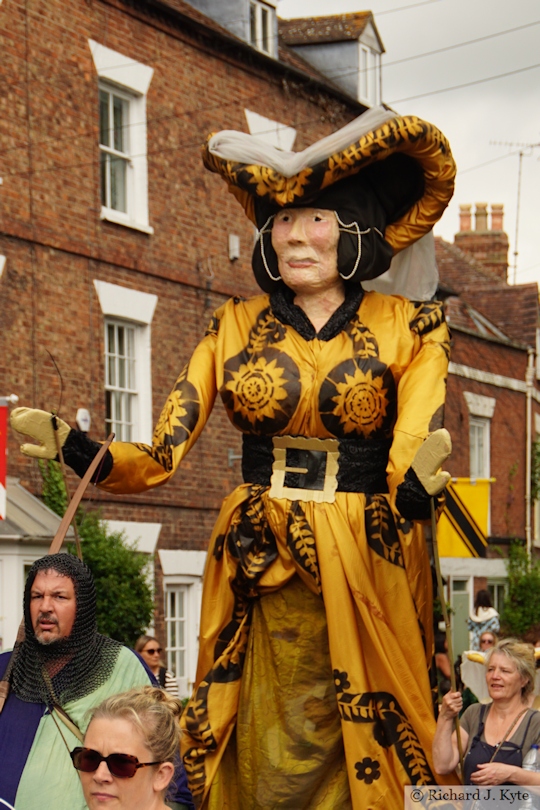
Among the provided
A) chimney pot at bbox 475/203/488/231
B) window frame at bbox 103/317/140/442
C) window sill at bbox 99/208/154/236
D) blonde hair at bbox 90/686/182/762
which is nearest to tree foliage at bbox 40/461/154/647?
window frame at bbox 103/317/140/442

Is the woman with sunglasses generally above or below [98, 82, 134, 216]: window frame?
below

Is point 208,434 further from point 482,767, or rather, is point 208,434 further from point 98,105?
point 482,767

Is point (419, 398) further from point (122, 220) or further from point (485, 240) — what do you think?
point (485, 240)

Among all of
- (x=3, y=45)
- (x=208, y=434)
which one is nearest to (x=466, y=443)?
(x=208, y=434)

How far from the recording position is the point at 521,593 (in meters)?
24.4

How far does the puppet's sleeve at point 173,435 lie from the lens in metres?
5.38

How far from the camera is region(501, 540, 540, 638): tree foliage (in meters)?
23.9

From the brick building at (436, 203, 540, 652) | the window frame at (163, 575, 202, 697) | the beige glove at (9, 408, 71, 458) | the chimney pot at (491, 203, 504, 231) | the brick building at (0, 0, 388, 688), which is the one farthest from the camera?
the chimney pot at (491, 203, 504, 231)

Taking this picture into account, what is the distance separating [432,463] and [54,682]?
1373 millimetres

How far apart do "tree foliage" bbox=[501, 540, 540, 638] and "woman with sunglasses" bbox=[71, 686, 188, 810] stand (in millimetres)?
20146

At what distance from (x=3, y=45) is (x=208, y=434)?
504cm

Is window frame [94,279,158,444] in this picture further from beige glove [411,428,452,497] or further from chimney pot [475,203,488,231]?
chimney pot [475,203,488,231]

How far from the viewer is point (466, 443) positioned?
2436cm

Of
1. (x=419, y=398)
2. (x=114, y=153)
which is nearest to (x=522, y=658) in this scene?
(x=419, y=398)
